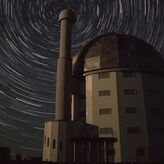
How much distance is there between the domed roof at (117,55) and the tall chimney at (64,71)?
14.5ft

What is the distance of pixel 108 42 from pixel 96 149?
22.1 meters

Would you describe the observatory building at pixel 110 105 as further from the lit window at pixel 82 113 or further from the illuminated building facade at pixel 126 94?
the lit window at pixel 82 113

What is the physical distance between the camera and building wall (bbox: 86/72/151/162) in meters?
46.7

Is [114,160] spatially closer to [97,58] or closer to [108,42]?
[97,58]

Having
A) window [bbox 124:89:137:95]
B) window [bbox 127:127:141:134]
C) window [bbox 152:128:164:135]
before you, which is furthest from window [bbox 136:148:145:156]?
window [bbox 124:89:137:95]

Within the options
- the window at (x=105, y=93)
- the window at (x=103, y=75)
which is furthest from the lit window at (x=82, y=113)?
the window at (x=103, y=75)

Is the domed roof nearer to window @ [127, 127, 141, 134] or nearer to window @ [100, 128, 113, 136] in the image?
window @ [127, 127, 141, 134]

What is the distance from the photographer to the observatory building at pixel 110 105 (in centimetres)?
4612

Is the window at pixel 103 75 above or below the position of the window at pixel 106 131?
above

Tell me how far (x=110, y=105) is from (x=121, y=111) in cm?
237

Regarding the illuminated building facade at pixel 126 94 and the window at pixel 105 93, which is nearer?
the illuminated building facade at pixel 126 94

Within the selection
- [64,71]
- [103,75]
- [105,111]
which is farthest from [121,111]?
[64,71]

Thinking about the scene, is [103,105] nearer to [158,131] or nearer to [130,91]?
[130,91]

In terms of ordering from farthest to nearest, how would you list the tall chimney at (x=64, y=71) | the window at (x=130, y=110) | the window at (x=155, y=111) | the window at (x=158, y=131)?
the window at (x=155, y=111), the window at (x=130, y=110), the window at (x=158, y=131), the tall chimney at (x=64, y=71)
